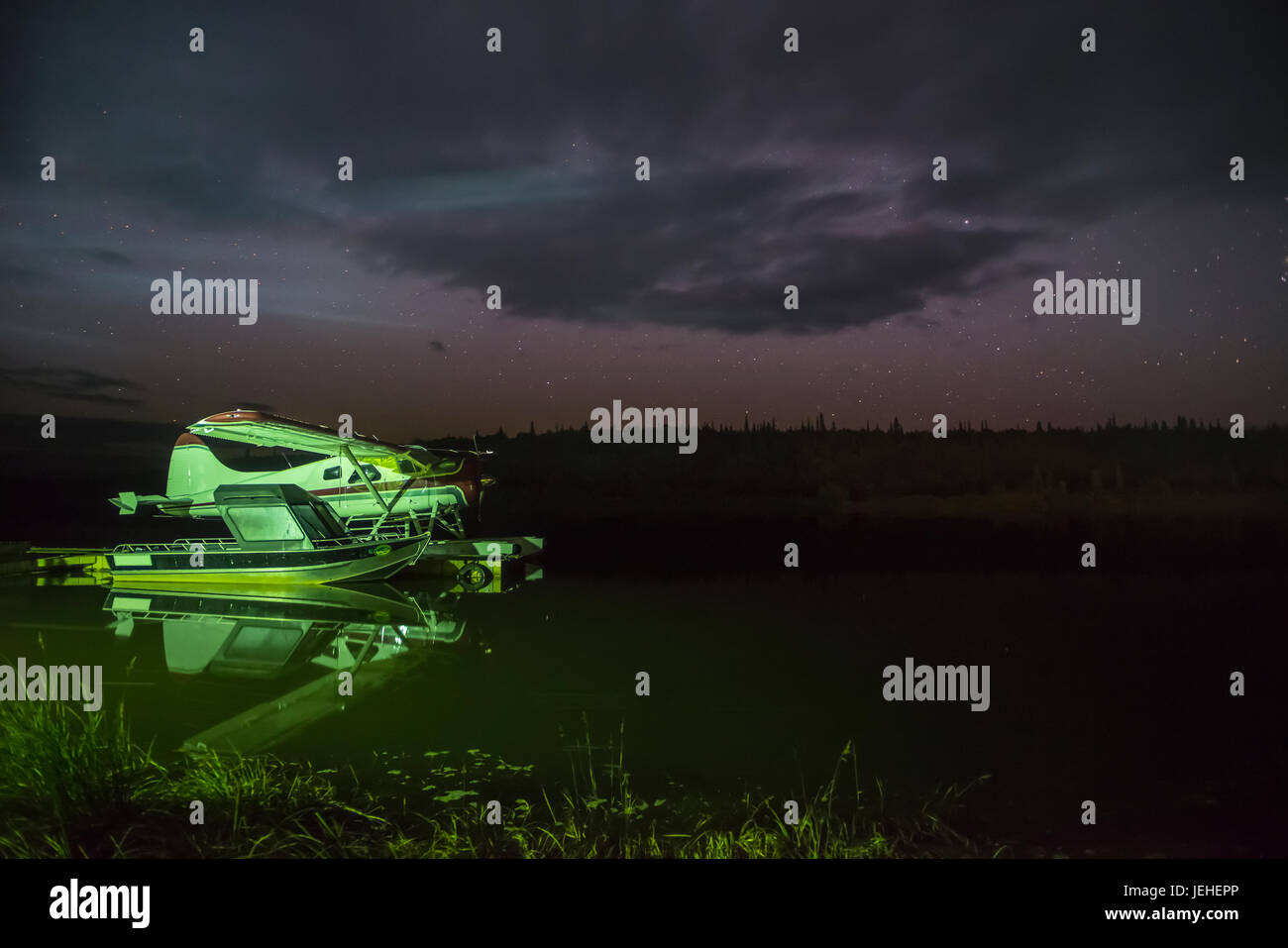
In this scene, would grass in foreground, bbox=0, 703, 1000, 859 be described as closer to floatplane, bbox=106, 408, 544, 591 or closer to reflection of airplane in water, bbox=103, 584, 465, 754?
reflection of airplane in water, bbox=103, 584, 465, 754

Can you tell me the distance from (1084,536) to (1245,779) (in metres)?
31.0

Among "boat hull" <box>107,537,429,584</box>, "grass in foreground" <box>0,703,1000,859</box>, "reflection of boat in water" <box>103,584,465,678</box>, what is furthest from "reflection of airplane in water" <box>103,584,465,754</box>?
"grass in foreground" <box>0,703,1000,859</box>

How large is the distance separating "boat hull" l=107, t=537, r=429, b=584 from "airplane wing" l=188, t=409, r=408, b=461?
2.64 meters

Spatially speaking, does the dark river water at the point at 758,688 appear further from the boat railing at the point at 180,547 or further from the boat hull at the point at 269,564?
the boat railing at the point at 180,547

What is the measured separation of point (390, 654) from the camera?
1052 centimetres

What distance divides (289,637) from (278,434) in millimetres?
7556

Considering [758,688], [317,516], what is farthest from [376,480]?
[758,688]

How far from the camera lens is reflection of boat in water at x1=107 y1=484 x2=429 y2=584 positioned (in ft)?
55.6

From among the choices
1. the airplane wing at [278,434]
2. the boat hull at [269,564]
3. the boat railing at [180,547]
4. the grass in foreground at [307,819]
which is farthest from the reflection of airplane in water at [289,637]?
the airplane wing at [278,434]

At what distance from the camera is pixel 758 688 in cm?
934

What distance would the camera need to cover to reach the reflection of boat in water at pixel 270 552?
17.0 meters

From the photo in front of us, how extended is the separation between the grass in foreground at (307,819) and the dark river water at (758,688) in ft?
2.10
